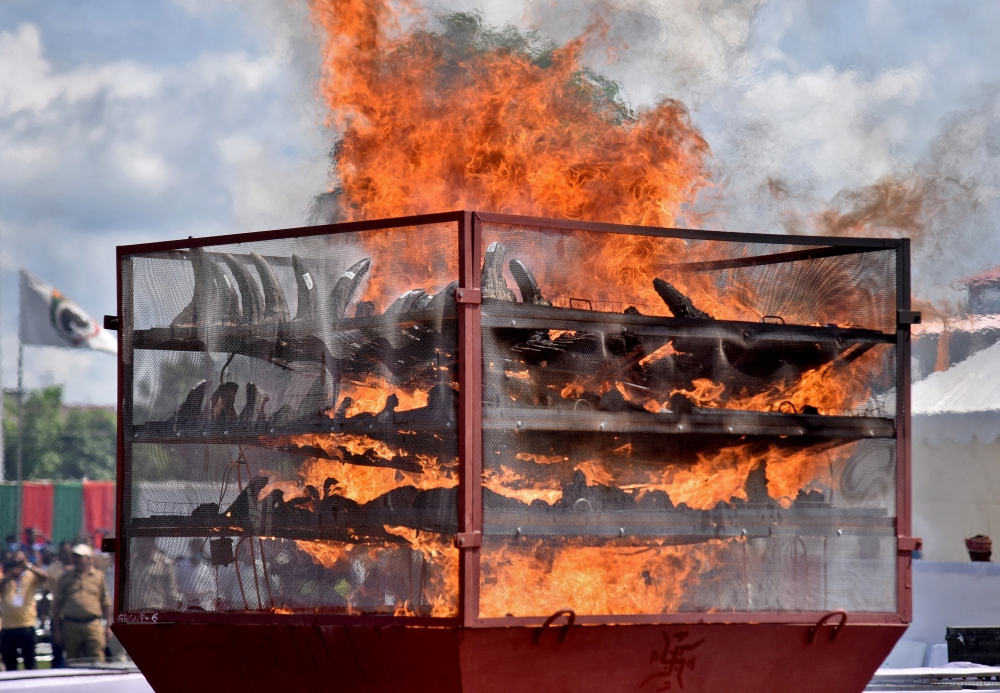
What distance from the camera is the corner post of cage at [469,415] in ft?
17.3

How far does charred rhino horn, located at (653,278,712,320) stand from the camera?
604 cm

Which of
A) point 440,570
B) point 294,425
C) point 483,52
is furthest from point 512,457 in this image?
point 483,52

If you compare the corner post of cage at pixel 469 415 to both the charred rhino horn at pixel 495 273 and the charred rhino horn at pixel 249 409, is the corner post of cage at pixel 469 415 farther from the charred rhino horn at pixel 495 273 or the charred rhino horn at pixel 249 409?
the charred rhino horn at pixel 249 409

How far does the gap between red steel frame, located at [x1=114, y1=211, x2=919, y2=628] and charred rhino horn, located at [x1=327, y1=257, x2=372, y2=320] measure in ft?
0.65

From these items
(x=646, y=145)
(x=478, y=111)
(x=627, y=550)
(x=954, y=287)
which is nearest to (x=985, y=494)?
(x=954, y=287)

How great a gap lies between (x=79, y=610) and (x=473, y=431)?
821 centimetres

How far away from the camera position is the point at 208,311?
619 centimetres

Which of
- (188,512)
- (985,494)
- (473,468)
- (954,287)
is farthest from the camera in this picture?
(985,494)

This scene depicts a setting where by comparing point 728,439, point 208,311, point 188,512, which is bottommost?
point 188,512

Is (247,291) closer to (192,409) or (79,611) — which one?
(192,409)

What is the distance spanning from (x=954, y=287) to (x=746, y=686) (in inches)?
311

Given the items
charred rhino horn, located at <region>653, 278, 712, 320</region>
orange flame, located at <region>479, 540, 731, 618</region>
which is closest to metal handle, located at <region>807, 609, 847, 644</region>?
orange flame, located at <region>479, 540, 731, 618</region>

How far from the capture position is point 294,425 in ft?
19.3

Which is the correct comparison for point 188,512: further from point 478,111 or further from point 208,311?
point 478,111
